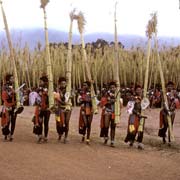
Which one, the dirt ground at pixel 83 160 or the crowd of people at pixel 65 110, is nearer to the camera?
the dirt ground at pixel 83 160

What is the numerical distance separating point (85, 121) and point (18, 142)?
72.3 inches

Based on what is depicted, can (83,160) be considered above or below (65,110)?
below

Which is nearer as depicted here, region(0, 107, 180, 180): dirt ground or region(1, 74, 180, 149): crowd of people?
region(0, 107, 180, 180): dirt ground

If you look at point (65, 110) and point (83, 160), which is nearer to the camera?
point (83, 160)

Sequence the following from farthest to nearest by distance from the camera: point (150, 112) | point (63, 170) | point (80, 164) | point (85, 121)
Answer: point (150, 112), point (85, 121), point (80, 164), point (63, 170)

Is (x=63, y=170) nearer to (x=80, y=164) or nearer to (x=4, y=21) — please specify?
(x=80, y=164)

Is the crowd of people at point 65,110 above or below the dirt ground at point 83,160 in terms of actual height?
above

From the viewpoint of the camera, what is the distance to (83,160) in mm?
10445

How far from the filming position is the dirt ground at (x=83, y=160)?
912cm

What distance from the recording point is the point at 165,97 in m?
12.7

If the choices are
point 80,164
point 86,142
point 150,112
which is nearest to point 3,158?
point 80,164

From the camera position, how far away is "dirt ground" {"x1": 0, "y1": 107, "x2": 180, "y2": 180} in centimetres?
912

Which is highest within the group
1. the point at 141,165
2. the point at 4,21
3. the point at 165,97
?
the point at 4,21

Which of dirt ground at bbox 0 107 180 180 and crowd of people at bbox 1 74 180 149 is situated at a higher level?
crowd of people at bbox 1 74 180 149
